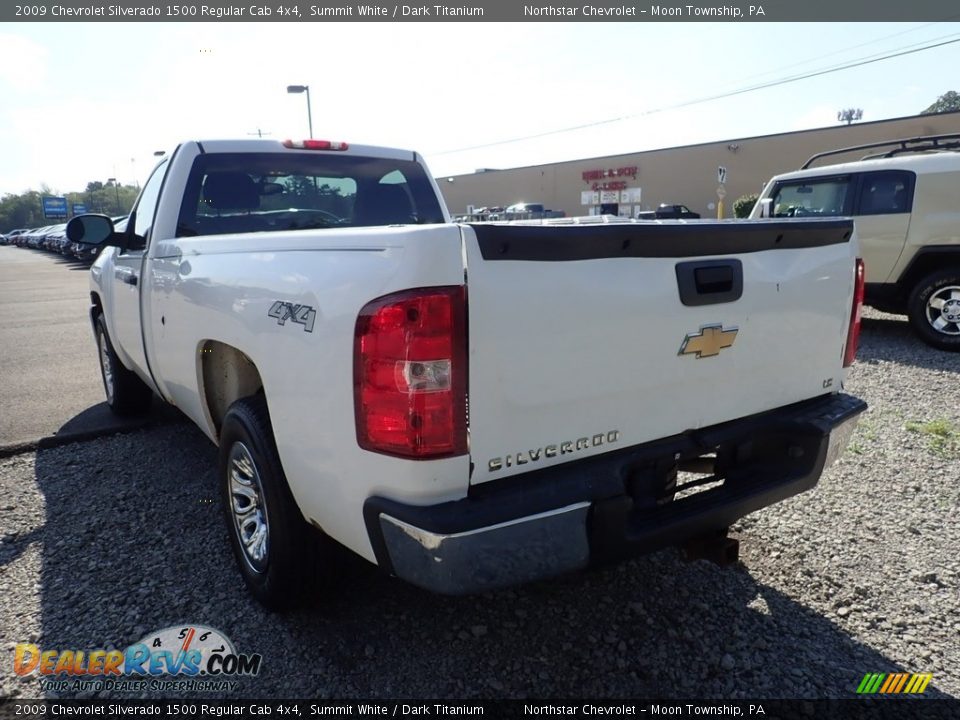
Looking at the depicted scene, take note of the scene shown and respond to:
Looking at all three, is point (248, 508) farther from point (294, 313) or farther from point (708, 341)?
point (708, 341)

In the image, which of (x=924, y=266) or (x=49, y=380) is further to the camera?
(x=924, y=266)

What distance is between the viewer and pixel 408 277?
1782 millimetres

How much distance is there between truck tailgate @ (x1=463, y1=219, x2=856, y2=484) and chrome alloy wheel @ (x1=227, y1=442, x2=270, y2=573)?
1158 millimetres

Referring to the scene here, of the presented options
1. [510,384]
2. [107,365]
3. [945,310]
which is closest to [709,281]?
[510,384]

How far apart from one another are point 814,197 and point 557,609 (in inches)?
313

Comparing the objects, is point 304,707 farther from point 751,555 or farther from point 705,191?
point 705,191

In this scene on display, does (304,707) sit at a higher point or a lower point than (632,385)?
lower

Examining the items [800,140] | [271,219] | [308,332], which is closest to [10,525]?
[271,219]

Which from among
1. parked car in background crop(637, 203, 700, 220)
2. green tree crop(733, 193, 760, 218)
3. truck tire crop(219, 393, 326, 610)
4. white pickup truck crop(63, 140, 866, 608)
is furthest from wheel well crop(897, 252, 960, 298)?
green tree crop(733, 193, 760, 218)

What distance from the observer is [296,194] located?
3988 mm

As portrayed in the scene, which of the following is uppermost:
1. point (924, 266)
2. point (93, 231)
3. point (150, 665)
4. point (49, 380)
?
point (93, 231)

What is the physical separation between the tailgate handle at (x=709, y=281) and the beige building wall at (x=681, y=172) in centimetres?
2876

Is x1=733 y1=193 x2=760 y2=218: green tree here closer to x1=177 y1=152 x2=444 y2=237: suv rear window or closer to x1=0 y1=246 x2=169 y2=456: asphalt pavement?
x1=0 y1=246 x2=169 y2=456: asphalt pavement

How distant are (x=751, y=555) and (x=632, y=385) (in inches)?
61.3
